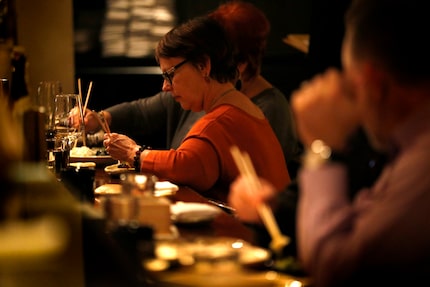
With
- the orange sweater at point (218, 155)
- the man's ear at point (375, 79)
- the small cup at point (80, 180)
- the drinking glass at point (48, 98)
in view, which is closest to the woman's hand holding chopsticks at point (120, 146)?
the orange sweater at point (218, 155)

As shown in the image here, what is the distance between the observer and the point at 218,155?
3.37 meters

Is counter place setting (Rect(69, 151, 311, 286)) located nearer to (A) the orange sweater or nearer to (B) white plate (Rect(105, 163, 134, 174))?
(A) the orange sweater

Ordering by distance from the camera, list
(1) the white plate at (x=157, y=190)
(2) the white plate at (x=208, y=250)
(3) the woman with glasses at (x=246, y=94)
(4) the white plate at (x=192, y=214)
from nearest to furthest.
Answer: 1. (2) the white plate at (x=208, y=250)
2. (4) the white plate at (x=192, y=214)
3. (1) the white plate at (x=157, y=190)
4. (3) the woman with glasses at (x=246, y=94)

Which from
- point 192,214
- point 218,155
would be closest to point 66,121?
point 218,155

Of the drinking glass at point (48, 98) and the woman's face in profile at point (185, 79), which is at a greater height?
the woman's face in profile at point (185, 79)

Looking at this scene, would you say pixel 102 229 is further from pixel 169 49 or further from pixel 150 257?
pixel 169 49

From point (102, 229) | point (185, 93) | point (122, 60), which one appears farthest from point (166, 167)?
point (122, 60)

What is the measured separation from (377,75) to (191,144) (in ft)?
6.07

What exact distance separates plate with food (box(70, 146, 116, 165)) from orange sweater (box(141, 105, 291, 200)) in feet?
1.93

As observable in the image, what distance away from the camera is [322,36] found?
5.03 m

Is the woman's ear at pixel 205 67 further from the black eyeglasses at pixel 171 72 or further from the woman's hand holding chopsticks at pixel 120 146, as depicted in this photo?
the woman's hand holding chopsticks at pixel 120 146

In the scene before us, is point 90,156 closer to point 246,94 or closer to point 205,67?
point 205,67

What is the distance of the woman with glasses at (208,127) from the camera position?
337 centimetres

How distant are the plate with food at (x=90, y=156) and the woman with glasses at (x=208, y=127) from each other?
1.13ft
